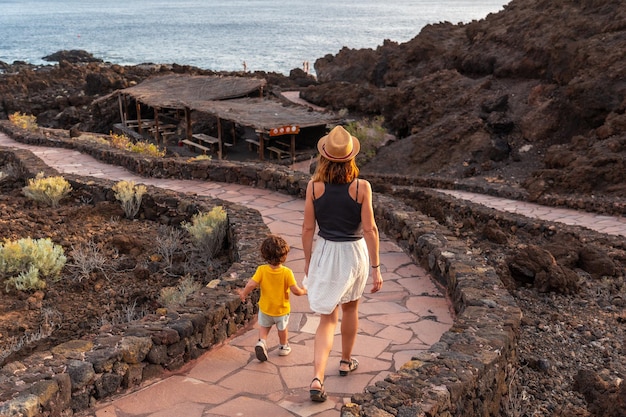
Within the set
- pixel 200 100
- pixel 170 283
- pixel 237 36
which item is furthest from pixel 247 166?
pixel 237 36

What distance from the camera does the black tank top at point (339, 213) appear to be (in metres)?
4.20

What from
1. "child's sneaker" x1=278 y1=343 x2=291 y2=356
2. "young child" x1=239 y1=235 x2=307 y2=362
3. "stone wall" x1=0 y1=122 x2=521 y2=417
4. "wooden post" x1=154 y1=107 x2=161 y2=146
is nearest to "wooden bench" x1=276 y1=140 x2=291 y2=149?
"wooden post" x1=154 y1=107 x2=161 y2=146

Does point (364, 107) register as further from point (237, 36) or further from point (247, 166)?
point (237, 36)

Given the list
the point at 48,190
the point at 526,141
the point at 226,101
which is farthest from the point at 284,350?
the point at 226,101

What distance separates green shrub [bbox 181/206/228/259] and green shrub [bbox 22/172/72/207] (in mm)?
2906

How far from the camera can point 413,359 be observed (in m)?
4.29

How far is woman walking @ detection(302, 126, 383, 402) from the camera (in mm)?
4191

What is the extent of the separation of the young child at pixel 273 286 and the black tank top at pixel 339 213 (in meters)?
0.46

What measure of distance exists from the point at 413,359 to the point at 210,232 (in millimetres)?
3725

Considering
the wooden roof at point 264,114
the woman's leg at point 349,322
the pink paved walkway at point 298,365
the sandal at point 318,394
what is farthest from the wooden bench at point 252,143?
the sandal at point 318,394

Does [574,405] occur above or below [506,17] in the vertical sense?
below

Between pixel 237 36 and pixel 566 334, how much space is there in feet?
388

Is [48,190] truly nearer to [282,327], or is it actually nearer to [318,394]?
[282,327]

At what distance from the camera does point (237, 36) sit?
11838 centimetres
